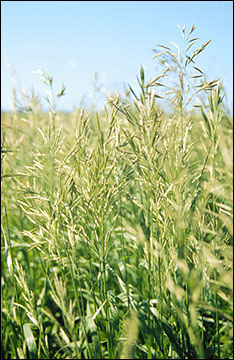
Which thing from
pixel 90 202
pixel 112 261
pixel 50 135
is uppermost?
pixel 50 135

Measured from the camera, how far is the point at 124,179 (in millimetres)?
1472

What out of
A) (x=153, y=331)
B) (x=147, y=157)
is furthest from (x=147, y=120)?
(x=153, y=331)

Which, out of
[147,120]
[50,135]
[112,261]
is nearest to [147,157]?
[147,120]

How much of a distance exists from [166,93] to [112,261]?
163cm

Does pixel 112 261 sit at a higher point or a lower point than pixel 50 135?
lower

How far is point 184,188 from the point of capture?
135cm

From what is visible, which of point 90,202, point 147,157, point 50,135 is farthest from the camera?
point 50,135

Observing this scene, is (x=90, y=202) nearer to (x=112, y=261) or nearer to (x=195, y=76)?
(x=195, y=76)

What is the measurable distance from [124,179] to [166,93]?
0.41 meters

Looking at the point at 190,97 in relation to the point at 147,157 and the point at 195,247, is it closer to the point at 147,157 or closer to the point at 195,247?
the point at 147,157

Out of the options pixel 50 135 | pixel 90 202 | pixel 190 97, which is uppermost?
pixel 190 97

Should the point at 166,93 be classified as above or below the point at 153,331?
above

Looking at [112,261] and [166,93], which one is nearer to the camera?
[166,93]

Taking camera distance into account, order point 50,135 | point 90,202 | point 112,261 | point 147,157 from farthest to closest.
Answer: point 112,261 → point 50,135 → point 90,202 → point 147,157
